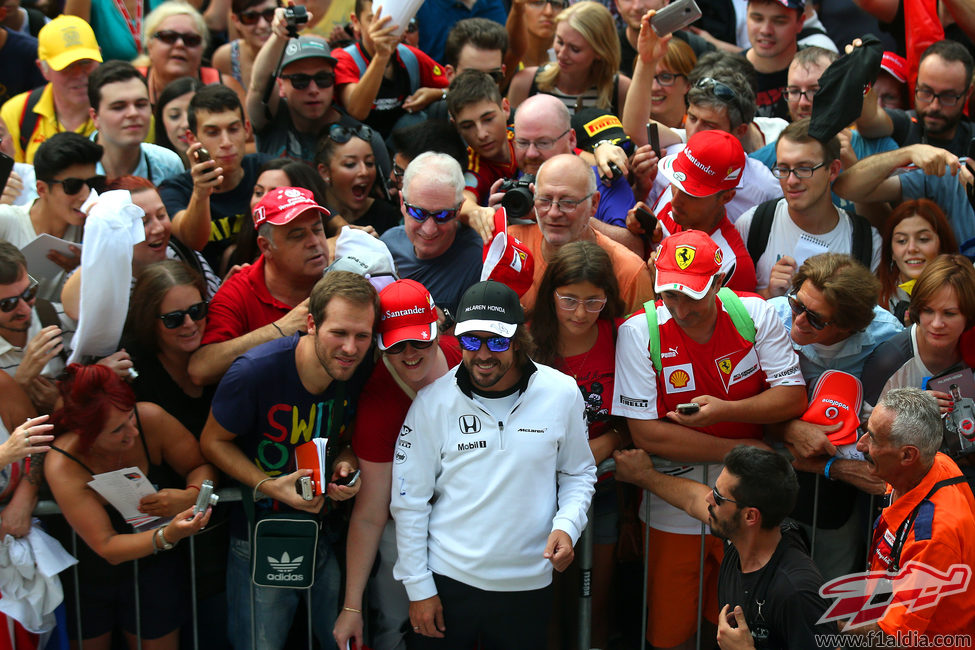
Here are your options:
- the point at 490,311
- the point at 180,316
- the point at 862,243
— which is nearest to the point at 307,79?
the point at 180,316

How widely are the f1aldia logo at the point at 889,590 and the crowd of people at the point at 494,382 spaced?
0.01 m

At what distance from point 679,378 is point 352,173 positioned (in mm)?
2267

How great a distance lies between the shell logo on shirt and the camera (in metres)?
4.34

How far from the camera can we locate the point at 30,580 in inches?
153

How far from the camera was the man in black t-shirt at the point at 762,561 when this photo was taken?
3602 mm

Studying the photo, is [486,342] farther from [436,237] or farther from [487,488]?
[436,237]

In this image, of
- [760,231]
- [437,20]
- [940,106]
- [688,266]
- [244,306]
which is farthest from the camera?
[437,20]

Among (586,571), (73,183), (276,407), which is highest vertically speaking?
(73,183)

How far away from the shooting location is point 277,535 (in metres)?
4.00

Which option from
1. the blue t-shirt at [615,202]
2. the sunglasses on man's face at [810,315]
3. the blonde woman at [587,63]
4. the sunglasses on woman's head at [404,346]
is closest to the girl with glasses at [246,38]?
the blonde woman at [587,63]

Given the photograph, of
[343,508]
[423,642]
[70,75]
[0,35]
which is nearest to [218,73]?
[70,75]

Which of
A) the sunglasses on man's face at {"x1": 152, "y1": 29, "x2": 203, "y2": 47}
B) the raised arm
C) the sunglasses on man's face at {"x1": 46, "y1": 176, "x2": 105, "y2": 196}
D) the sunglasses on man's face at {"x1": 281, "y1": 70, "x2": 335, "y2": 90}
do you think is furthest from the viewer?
the sunglasses on man's face at {"x1": 152, "y1": 29, "x2": 203, "y2": 47}

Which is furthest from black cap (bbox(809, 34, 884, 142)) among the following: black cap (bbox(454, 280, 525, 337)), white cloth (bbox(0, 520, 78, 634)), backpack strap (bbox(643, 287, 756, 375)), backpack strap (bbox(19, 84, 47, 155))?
backpack strap (bbox(19, 84, 47, 155))

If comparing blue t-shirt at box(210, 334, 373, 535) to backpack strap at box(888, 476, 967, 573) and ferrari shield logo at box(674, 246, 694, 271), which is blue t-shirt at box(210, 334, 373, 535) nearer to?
ferrari shield logo at box(674, 246, 694, 271)
